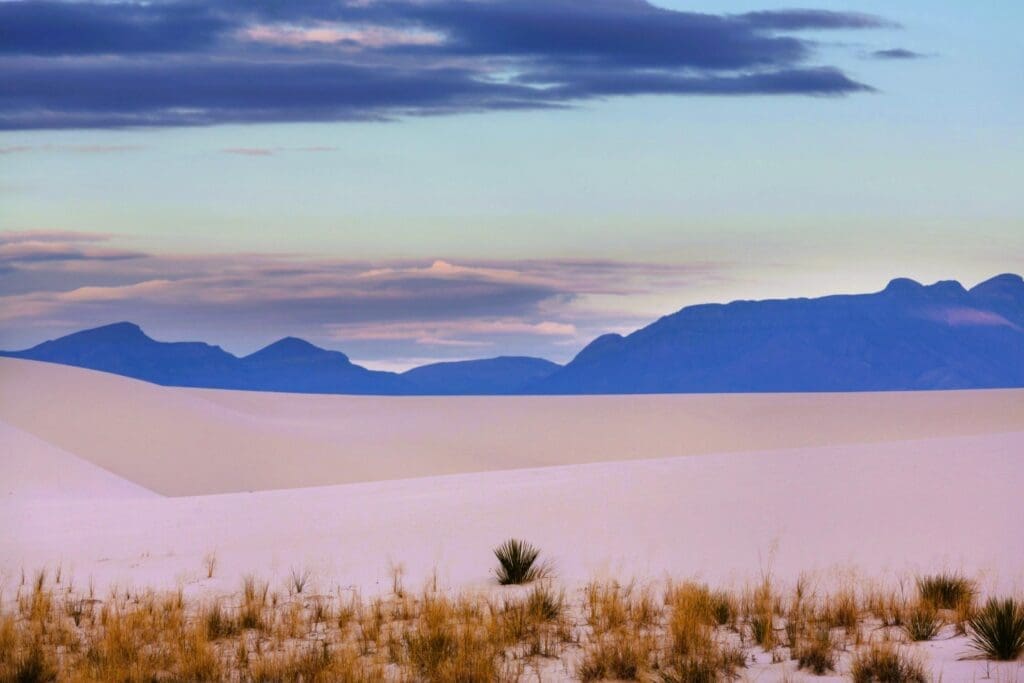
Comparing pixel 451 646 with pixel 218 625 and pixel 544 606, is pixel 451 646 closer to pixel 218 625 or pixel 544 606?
pixel 544 606

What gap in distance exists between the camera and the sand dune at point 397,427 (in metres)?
39.2

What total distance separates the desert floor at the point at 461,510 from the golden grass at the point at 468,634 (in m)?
0.74

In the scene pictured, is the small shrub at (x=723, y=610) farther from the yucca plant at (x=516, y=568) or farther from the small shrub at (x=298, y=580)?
the small shrub at (x=298, y=580)

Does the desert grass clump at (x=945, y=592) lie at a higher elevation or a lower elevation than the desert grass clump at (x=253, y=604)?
higher

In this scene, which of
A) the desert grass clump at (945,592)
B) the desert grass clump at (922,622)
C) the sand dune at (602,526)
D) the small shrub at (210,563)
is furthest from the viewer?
the small shrub at (210,563)

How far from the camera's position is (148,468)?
123ft

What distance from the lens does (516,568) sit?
1565 centimetres

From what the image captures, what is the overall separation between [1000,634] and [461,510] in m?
11.5

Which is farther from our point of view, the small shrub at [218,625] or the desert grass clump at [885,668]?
the small shrub at [218,625]

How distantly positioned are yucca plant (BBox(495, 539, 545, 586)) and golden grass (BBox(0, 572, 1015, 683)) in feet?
1.97

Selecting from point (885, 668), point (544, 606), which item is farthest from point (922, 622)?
point (544, 606)

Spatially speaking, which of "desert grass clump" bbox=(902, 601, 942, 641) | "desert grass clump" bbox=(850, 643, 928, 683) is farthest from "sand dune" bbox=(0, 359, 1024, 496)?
"desert grass clump" bbox=(850, 643, 928, 683)

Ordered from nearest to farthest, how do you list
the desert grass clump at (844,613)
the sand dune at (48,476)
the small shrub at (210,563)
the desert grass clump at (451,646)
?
the desert grass clump at (451,646) → the desert grass clump at (844,613) → the small shrub at (210,563) → the sand dune at (48,476)

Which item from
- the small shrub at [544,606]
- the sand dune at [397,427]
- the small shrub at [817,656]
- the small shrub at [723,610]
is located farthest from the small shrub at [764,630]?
the sand dune at [397,427]
